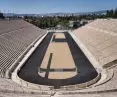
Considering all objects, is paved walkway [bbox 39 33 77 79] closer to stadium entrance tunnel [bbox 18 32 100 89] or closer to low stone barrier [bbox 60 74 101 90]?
stadium entrance tunnel [bbox 18 32 100 89]

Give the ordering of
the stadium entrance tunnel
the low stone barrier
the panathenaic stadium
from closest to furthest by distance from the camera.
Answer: the panathenaic stadium < the low stone barrier < the stadium entrance tunnel

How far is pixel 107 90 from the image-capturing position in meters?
22.2

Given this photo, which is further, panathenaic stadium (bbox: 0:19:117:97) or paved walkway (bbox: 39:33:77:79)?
paved walkway (bbox: 39:33:77:79)

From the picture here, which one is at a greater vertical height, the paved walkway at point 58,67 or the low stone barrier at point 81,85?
the low stone barrier at point 81,85

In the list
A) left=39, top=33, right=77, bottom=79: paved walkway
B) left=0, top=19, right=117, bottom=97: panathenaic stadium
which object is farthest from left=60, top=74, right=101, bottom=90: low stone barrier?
left=39, top=33, right=77, bottom=79: paved walkway

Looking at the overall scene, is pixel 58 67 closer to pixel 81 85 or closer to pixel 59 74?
pixel 59 74

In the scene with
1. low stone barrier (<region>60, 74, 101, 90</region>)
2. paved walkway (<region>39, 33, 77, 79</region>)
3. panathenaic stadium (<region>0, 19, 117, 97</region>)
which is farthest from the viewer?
paved walkway (<region>39, 33, 77, 79</region>)

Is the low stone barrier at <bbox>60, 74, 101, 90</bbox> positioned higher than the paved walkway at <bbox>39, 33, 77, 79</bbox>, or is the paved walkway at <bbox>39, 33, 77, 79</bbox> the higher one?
the low stone barrier at <bbox>60, 74, 101, 90</bbox>

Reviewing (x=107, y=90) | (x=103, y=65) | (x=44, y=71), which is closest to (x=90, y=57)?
(x=103, y=65)

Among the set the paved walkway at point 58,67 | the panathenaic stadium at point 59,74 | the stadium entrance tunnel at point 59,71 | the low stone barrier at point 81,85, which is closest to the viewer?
the panathenaic stadium at point 59,74

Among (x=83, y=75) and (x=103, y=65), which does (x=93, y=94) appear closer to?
(x=83, y=75)

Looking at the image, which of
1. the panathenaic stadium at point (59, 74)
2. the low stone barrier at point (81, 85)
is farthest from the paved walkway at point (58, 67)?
the low stone barrier at point (81, 85)

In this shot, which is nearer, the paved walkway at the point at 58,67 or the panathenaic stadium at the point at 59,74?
the panathenaic stadium at the point at 59,74

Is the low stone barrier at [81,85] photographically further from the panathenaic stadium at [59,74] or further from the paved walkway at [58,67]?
the paved walkway at [58,67]
